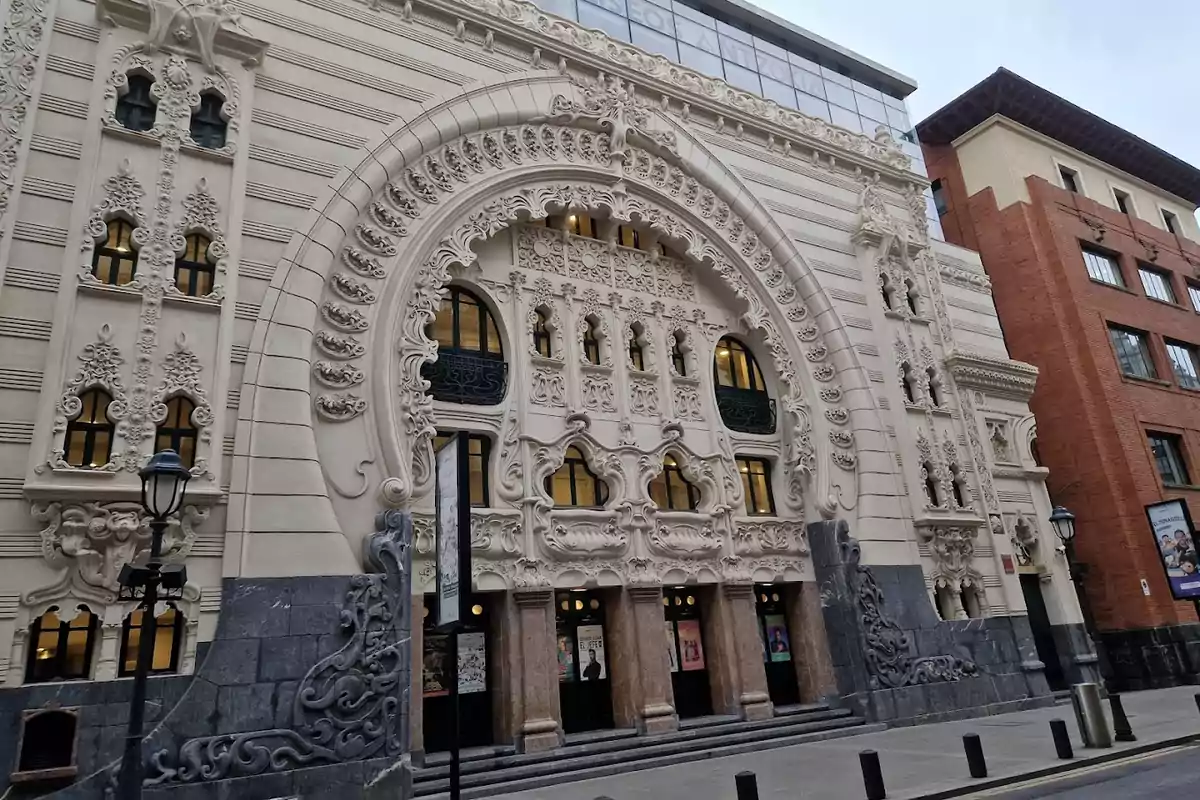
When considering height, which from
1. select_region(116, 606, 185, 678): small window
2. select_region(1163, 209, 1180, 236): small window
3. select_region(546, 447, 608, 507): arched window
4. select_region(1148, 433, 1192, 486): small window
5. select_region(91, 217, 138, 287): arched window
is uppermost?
select_region(1163, 209, 1180, 236): small window

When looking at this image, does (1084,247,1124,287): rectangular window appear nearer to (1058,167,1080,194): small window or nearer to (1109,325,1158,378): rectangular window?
(1109,325,1158,378): rectangular window

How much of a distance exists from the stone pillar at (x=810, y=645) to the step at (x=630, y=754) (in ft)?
3.61

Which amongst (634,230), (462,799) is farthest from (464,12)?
(462,799)

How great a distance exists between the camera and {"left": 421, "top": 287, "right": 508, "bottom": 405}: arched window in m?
15.7

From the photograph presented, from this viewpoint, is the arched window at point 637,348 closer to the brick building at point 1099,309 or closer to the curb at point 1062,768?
the curb at point 1062,768

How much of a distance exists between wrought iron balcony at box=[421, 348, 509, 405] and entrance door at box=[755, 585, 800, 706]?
863 cm

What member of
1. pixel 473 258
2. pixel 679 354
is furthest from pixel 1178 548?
pixel 473 258

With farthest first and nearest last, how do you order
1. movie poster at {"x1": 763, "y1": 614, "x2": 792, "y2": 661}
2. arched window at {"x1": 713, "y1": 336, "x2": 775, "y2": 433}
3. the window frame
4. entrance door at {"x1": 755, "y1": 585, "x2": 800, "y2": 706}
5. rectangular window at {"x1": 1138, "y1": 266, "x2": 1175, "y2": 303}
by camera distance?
rectangular window at {"x1": 1138, "y1": 266, "x2": 1175, "y2": 303}, arched window at {"x1": 713, "y1": 336, "x2": 775, "y2": 433}, the window frame, movie poster at {"x1": 763, "y1": 614, "x2": 792, "y2": 661}, entrance door at {"x1": 755, "y1": 585, "x2": 800, "y2": 706}

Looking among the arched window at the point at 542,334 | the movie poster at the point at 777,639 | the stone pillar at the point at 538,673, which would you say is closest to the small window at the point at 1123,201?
the movie poster at the point at 777,639

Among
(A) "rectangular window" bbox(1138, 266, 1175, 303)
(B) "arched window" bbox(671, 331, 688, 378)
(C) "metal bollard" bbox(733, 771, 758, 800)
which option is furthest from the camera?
(A) "rectangular window" bbox(1138, 266, 1175, 303)

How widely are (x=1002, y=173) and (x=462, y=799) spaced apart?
30.2 meters

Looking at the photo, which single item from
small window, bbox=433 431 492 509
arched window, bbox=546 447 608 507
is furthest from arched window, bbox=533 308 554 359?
small window, bbox=433 431 492 509

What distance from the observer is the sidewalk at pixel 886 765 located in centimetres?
1066

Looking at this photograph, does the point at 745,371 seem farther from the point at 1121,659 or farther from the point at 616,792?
the point at 1121,659
